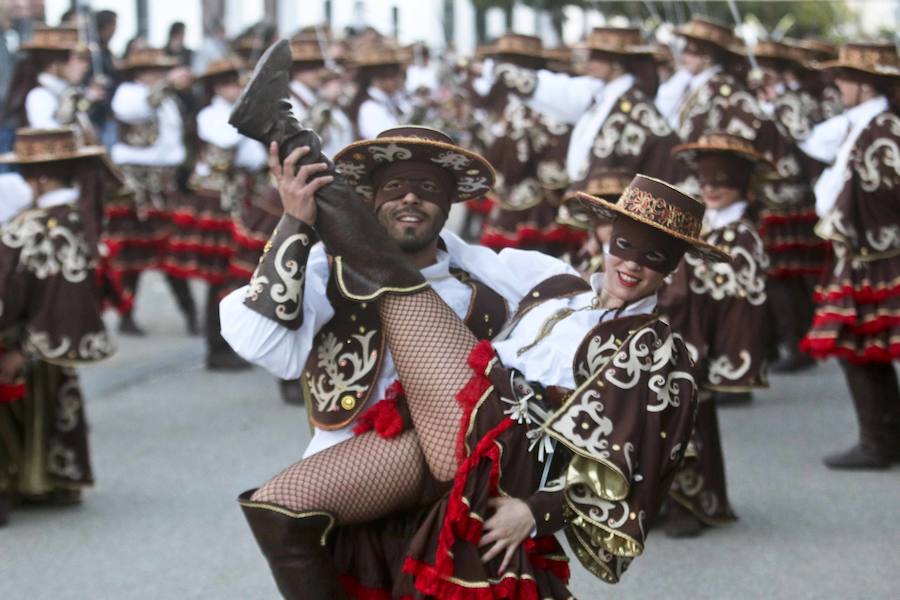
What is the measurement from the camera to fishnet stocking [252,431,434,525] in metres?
3.71

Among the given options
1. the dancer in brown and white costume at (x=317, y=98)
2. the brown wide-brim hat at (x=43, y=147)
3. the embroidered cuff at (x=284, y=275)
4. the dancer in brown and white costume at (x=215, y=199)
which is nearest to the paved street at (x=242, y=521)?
the dancer in brown and white costume at (x=215, y=199)

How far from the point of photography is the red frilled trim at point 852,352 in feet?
22.7

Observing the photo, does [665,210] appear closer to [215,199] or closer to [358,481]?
[358,481]

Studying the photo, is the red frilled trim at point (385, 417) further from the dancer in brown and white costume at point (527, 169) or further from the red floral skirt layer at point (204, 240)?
the red floral skirt layer at point (204, 240)

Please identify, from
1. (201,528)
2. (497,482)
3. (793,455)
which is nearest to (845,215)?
(793,455)

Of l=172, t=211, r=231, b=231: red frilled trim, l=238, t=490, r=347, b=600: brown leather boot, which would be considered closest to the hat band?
l=238, t=490, r=347, b=600: brown leather boot

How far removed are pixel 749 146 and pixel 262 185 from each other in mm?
4552

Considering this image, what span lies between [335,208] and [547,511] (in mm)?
912

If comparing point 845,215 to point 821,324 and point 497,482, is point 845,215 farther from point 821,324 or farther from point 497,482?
point 497,482

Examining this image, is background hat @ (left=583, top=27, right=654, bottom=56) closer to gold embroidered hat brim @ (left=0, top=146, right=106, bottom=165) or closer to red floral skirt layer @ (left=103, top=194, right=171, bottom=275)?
gold embroidered hat brim @ (left=0, top=146, right=106, bottom=165)

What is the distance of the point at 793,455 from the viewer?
7660mm

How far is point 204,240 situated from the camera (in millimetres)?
10656

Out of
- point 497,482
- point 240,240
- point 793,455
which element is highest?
point 497,482

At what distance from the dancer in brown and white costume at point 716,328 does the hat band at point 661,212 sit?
7.25 ft
